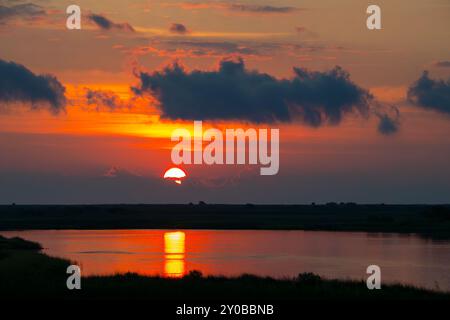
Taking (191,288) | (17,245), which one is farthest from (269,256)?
(191,288)

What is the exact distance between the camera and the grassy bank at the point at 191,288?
32438 millimetres

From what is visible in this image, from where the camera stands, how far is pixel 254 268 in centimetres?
5200

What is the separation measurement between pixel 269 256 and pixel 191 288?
90.1 feet

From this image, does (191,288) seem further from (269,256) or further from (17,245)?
(17,245)

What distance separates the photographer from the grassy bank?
Answer: 1277 inches

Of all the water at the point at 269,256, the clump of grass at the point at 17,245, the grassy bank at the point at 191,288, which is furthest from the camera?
the clump of grass at the point at 17,245

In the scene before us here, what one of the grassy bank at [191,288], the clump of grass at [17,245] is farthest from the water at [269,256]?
the grassy bank at [191,288]

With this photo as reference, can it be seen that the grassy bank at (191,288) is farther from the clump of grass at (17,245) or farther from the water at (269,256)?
the clump of grass at (17,245)

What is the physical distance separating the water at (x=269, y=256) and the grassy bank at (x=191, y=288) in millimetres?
6815

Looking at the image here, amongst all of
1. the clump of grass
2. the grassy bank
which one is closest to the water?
the clump of grass

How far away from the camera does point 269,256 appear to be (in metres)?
61.6
